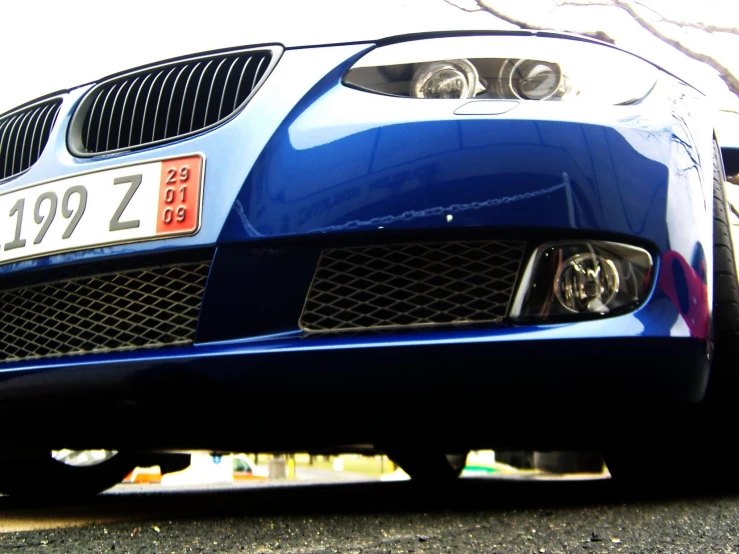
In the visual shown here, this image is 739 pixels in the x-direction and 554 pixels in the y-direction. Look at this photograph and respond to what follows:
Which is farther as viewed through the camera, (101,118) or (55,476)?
(55,476)

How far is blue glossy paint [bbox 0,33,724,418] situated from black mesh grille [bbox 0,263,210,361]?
0.18ft

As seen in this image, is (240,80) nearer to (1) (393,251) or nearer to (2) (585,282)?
(1) (393,251)

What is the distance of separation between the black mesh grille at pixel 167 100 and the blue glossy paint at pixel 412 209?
95 mm

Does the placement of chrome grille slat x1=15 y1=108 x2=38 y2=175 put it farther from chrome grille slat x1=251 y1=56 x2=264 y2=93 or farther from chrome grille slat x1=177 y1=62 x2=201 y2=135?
chrome grille slat x1=251 y1=56 x2=264 y2=93

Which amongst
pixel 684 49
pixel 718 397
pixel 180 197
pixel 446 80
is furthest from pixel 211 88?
pixel 684 49

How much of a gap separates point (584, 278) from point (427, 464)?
184 cm

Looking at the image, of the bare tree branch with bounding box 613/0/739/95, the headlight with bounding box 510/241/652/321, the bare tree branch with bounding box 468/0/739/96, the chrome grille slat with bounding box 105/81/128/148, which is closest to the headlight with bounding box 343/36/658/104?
the headlight with bounding box 510/241/652/321

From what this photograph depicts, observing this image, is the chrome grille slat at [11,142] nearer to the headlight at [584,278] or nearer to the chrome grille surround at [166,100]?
the chrome grille surround at [166,100]

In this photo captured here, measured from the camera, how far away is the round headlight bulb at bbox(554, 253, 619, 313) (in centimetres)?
136

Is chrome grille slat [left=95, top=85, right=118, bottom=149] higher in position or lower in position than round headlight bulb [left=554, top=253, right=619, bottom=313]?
higher

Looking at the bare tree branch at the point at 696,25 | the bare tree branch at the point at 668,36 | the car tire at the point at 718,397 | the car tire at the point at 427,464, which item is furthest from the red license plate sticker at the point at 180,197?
the bare tree branch at the point at 696,25

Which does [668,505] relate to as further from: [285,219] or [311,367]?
[285,219]

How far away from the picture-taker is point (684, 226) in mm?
1417

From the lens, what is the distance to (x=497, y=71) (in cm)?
149
